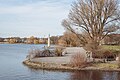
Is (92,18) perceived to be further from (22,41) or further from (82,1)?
(22,41)

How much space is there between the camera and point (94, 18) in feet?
124

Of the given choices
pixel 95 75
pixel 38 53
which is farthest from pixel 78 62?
pixel 38 53

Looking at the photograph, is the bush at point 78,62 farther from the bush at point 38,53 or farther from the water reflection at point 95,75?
the bush at point 38,53

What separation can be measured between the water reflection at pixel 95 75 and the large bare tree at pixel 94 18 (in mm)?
9068

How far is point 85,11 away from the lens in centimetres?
3731

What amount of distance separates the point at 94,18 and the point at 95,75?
1324 centimetres

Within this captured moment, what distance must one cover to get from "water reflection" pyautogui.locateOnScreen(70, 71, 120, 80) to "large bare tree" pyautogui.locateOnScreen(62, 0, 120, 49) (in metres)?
9.07

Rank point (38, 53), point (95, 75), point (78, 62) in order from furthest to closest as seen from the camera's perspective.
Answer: point (38, 53)
point (78, 62)
point (95, 75)

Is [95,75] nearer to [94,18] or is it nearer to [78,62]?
[78,62]

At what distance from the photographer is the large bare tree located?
3694cm

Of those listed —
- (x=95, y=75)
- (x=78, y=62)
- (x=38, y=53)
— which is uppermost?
(x=38, y=53)

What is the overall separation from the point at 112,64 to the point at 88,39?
29.0 feet

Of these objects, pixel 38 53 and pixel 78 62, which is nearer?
pixel 78 62

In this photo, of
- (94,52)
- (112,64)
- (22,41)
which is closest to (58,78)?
(112,64)
